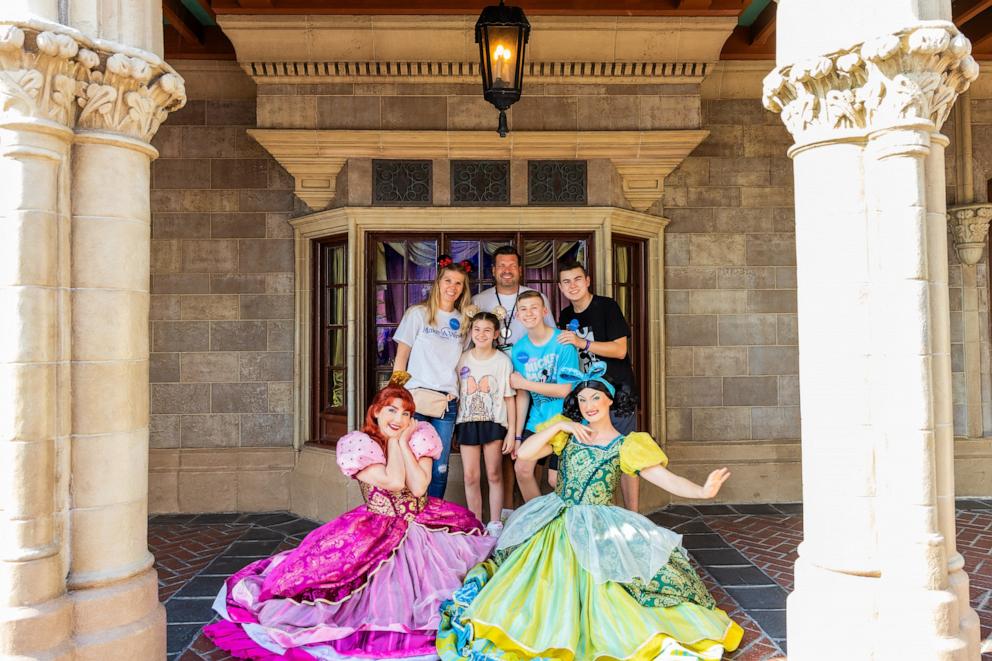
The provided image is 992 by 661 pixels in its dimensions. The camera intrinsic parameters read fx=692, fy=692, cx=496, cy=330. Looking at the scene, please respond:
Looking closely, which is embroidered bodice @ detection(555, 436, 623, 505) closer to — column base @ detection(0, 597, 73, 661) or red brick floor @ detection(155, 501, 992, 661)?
red brick floor @ detection(155, 501, 992, 661)

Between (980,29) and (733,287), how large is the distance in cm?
317

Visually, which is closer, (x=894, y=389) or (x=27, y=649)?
(x=27, y=649)

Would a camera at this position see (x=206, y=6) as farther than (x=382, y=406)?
Yes

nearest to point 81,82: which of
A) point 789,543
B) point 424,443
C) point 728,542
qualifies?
point 424,443

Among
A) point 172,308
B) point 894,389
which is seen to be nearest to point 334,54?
point 172,308

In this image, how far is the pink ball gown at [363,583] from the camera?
335cm

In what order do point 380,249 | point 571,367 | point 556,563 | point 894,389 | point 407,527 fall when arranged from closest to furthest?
point 894,389, point 556,563, point 407,527, point 571,367, point 380,249

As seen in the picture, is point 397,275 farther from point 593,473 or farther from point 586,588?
point 586,588

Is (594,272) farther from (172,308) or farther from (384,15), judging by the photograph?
(172,308)

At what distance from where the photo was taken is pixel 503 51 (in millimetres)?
4152

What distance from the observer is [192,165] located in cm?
642

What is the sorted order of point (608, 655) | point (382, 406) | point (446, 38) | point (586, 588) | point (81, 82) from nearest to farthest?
point (81, 82)
point (608, 655)
point (586, 588)
point (382, 406)
point (446, 38)

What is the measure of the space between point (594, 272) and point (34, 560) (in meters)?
4.42

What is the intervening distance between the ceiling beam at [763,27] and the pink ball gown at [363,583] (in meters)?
4.76
